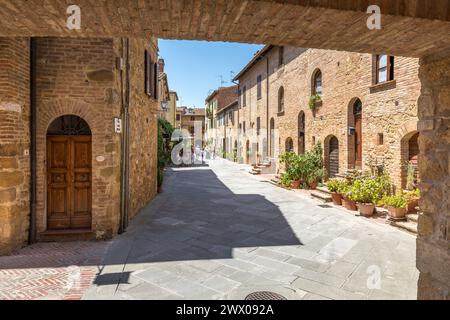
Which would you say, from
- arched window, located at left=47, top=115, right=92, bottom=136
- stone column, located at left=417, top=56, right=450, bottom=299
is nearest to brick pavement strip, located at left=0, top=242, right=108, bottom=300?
arched window, located at left=47, top=115, right=92, bottom=136

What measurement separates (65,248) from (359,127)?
32.8ft

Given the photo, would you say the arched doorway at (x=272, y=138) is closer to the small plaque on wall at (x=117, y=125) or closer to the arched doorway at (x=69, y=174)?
the small plaque on wall at (x=117, y=125)

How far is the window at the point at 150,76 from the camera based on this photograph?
9.05 meters

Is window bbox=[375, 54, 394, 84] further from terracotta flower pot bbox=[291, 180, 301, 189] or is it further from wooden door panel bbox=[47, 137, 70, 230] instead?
wooden door panel bbox=[47, 137, 70, 230]

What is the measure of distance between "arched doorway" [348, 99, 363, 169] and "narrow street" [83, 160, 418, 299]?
3.01m

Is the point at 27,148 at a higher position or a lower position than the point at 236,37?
lower

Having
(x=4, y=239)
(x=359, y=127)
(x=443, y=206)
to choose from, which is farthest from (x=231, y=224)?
(x=359, y=127)

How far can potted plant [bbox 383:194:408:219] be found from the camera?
23.3 ft

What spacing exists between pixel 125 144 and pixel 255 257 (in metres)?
4.00

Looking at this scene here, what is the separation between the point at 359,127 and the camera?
413 inches

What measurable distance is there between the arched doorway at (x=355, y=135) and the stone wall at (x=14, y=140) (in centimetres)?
1011

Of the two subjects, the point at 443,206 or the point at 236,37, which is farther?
the point at 443,206

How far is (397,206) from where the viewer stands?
7258 mm
